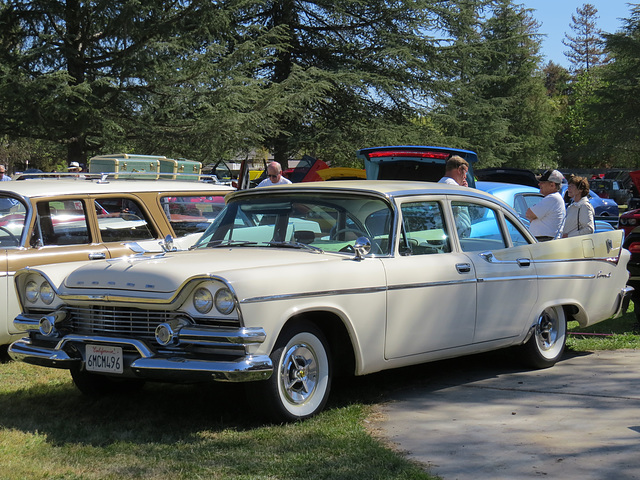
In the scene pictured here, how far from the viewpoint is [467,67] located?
3198cm

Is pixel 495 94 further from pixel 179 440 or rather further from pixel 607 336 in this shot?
pixel 179 440

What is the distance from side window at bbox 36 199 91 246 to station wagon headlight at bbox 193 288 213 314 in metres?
3.18

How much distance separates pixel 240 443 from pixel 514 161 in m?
48.3

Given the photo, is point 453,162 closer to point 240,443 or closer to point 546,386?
point 546,386

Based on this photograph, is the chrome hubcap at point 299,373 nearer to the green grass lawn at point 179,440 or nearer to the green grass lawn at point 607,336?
the green grass lawn at point 179,440

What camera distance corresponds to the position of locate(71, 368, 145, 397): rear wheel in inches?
240

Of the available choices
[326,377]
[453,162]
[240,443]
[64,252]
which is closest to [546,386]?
[326,377]

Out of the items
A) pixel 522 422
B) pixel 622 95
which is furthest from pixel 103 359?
pixel 622 95

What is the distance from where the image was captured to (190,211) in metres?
9.01

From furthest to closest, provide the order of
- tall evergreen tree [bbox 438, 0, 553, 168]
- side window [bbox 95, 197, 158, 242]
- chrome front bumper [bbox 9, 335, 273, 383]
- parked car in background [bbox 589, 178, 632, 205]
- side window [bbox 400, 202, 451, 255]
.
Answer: parked car in background [bbox 589, 178, 632, 205] → tall evergreen tree [bbox 438, 0, 553, 168] → side window [bbox 95, 197, 158, 242] → side window [bbox 400, 202, 451, 255] → chrome front bumper [bbox 9, 335, 273, 383]

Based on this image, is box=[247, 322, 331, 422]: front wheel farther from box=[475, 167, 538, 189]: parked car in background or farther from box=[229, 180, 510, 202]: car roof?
box=[475, 167, 538, 189]: parked car in background

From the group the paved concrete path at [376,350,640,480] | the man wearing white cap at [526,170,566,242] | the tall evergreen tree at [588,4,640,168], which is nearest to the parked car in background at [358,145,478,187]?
the man wearing white cap at [526,170,566,242]

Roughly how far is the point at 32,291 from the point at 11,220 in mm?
2160

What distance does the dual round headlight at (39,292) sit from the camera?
224 inches
